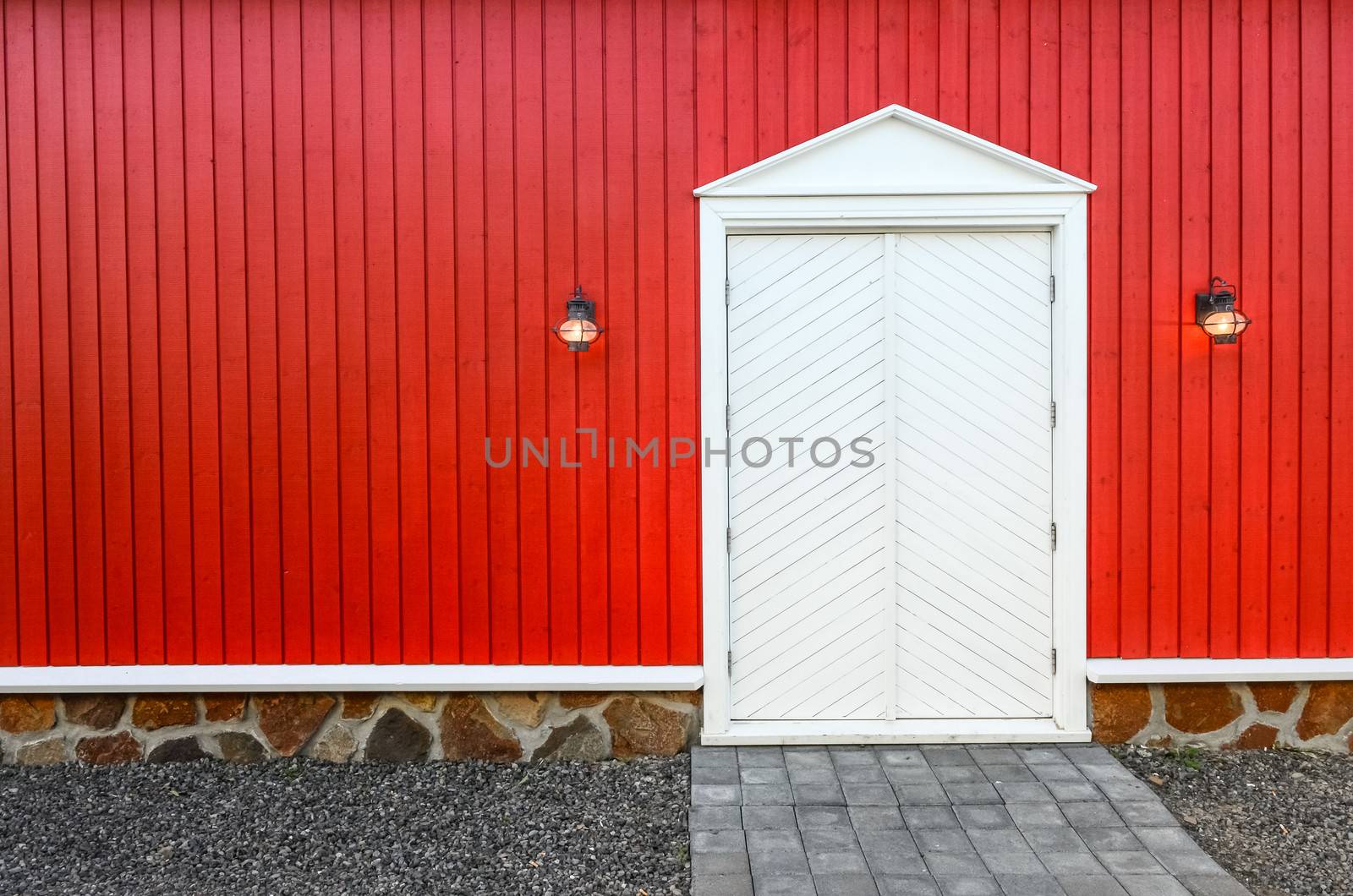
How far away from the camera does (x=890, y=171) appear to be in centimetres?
338

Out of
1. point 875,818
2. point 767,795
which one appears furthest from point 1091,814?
point 767,795

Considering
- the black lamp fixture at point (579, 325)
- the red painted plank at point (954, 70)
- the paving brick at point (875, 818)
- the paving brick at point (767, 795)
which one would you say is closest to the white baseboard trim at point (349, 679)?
the paving brick at point (767, 795)

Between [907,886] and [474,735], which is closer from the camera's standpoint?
[907,886]

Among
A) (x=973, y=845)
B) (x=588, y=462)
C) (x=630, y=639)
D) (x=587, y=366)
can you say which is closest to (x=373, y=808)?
(x=630, y=639)

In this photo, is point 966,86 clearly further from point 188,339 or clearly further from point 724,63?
point 188,339

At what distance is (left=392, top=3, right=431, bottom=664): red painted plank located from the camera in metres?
3.42

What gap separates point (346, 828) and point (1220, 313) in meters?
4.41

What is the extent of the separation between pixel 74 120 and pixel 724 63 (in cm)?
312

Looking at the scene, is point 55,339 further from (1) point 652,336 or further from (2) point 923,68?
(2) point 923,68

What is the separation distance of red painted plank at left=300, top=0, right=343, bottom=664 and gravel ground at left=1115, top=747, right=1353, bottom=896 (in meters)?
3.79

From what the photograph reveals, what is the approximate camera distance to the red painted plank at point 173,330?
3.44m

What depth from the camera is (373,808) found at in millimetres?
3076

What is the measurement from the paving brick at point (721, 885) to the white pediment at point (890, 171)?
9.32 feet

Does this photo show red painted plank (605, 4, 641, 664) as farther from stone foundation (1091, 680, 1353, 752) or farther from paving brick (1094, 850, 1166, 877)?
stone foundation (1091, 680, 1353, 752)
